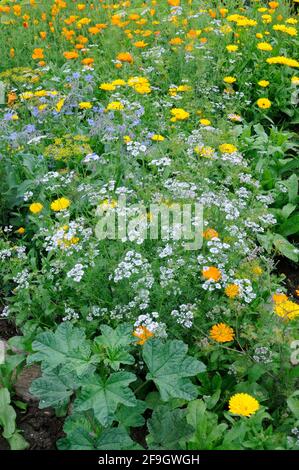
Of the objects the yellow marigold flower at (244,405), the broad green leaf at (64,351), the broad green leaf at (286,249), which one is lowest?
the broad green leaf at (286,249)

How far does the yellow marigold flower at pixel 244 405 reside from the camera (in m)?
2.38

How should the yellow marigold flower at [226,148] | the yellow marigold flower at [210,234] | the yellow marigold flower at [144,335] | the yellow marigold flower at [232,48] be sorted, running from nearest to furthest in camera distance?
the yellow marigold flower at [144,335] < the yellow marigold flower at [210,234] < the yellow marigold flower at [226,148] < the yellow marigold flower at [232,48]

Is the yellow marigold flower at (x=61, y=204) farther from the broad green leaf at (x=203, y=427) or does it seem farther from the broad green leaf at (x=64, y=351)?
the broad green leaf at (x=203, y=427)

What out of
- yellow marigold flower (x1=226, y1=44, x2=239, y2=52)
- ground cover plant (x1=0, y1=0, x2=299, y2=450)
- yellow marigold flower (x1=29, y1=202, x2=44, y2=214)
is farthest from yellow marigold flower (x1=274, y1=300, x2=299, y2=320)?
yellow marigold flower (x1=226, y1=44, x2=239, y2=52)

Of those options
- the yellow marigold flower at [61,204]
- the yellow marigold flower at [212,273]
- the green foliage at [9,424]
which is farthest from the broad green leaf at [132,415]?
the yellow marigold flower at [61,204]

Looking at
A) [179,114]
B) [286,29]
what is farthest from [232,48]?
[179,114]

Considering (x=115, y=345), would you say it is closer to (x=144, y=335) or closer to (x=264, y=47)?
(x=144, y=335)

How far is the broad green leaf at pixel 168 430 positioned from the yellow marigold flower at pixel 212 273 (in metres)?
0.59

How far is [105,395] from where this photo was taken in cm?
232

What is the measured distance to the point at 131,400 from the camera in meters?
2.32

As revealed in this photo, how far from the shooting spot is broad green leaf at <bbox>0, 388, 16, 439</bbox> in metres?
2.70

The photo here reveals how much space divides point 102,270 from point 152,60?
2476mm

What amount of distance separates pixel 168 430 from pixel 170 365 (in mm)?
252
